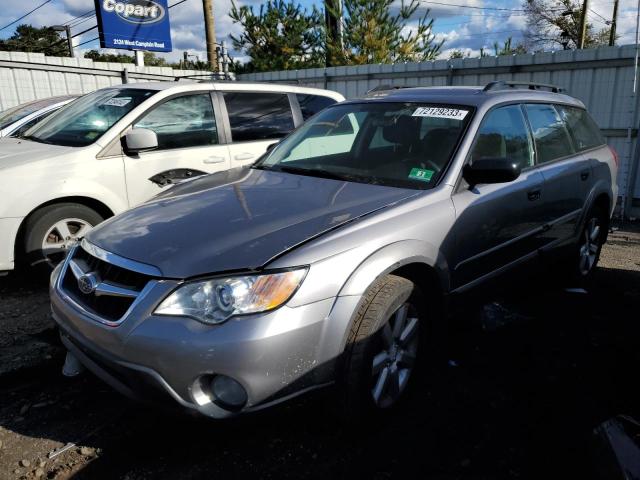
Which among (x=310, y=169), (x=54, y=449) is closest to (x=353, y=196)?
(x=310, y=169)

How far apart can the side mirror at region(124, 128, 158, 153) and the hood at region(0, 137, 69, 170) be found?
520 mm

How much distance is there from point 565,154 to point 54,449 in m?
4.08

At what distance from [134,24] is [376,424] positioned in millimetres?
16805

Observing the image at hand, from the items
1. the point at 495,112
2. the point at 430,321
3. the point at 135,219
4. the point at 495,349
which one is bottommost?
the point at 495,349

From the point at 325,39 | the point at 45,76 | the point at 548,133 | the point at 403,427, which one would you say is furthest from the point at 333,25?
the point at 403,427

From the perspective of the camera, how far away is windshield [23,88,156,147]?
4.83 meters

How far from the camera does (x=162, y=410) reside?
7.38 feet

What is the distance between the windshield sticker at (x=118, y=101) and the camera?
504cm

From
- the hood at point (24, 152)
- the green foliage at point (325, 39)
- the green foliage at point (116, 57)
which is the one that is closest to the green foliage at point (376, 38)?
the green foliage at point (325, 39)

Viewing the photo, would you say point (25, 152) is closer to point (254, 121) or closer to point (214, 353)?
point (254, 121)

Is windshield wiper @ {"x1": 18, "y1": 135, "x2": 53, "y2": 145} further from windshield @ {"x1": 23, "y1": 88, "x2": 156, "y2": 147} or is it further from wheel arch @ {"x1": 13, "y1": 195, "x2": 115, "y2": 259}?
wheel arch @ {"x1": 13, "y1": 195, "x2": 115, "y2": 259}

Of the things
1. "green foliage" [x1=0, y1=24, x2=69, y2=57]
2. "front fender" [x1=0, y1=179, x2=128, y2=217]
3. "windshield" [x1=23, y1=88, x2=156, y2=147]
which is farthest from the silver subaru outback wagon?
"green foliage" [x1=0, y1=24, x2=69, y2=57]

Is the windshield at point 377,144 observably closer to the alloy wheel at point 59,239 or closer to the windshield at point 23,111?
the alloy wheel at point 59,239

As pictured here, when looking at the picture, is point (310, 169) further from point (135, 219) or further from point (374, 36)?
point (374, 36)
